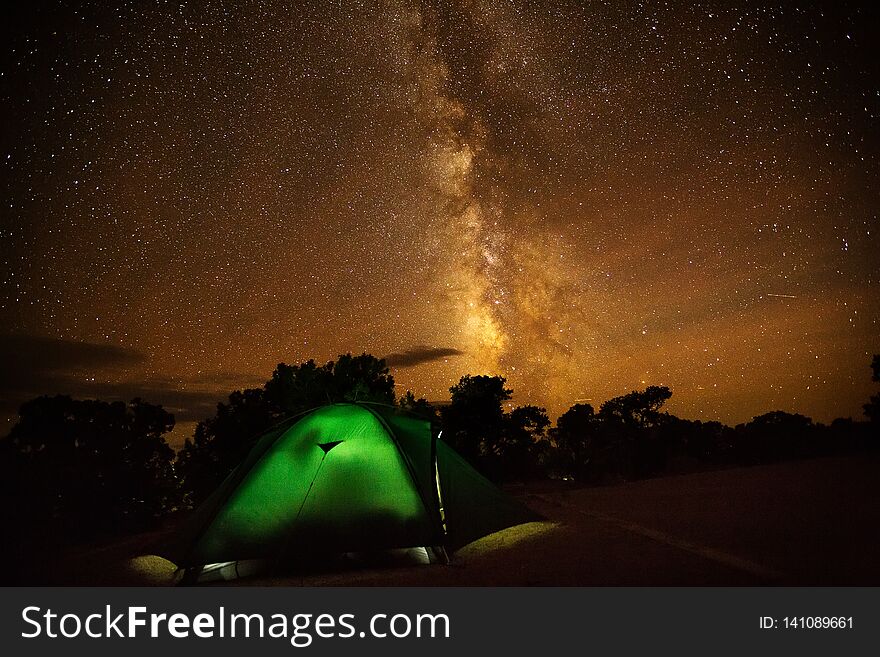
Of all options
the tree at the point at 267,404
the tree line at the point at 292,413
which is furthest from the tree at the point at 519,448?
the tree at the point at 267,404

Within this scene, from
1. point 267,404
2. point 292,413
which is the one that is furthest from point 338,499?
point 267,404

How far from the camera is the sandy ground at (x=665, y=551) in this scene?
5.93 m

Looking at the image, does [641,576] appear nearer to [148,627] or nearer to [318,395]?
→ [148,627]

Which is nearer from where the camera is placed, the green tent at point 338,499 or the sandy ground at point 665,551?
the sandy ground at point 665,551

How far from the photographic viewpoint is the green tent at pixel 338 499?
696cm

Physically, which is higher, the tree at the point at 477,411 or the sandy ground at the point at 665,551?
the tree at the point at 477,411

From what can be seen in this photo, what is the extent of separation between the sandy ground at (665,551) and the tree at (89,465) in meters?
11.8

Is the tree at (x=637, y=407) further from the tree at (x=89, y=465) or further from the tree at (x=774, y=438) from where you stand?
the tree at (x=89, y=465)

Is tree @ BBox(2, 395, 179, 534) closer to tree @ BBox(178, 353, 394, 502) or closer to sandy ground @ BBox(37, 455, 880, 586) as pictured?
tree @ BBox(178, 353, 394, 502)

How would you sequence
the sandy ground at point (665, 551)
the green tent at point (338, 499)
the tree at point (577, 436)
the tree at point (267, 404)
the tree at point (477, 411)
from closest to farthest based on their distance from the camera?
the sandy ground at point (665, 551)
the green tent at point (338, 499)
the tree at point (267, 404)
the tree at point (477, 411)
the tree at point (577, 436)

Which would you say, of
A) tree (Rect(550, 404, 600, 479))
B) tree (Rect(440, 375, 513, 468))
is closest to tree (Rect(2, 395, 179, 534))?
tree (Rect(440, 375, 513, 468))

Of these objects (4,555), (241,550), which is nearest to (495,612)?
(241,550)

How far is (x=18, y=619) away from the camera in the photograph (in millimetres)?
5758

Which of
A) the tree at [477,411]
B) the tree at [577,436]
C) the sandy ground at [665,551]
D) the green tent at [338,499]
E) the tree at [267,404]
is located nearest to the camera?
the sandy ground at [665,551]
